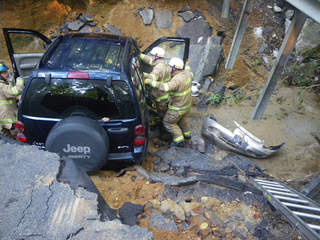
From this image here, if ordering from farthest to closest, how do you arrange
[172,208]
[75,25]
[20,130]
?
[75,25] < [20,130] < [172,208]

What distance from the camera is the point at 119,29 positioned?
356 inches

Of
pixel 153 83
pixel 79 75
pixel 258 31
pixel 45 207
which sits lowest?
pixel 45 207

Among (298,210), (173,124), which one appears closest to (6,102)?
(173,124)

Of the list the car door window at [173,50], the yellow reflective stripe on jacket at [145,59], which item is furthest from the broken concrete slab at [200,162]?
the car door window at [173,50]

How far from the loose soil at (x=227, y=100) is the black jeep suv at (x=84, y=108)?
470mm

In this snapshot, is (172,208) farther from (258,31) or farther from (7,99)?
(258,31)

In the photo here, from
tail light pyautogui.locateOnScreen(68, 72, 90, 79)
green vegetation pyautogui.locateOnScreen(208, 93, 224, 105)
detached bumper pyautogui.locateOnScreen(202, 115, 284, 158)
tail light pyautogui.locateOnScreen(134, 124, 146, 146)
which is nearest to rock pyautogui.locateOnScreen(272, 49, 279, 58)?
green vegetation pyautogui.locateOnScreen(208, 93, 224, 105)

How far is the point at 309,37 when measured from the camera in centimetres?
759

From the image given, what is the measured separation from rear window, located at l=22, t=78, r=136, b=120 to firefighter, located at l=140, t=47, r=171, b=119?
1586mm

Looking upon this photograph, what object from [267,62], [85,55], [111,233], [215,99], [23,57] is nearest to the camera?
[111,233]

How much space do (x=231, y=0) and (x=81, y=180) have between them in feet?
29.3

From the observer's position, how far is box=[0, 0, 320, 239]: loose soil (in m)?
3.14

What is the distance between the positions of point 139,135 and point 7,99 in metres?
2.74

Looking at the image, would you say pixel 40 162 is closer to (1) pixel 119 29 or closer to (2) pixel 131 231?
(2) pixel 131 231
